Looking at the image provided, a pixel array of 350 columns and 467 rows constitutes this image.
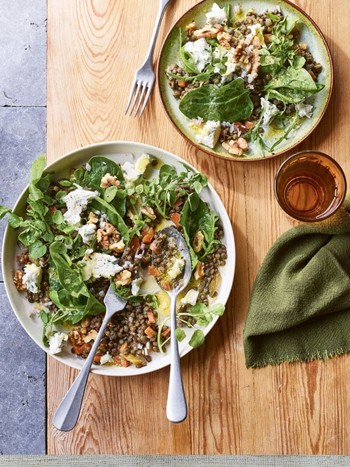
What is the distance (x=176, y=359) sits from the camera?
121 cm

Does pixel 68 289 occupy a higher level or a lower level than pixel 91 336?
higher

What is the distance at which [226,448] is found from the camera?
1.32 meters

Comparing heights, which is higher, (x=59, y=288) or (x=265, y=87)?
(x=265, y=87)

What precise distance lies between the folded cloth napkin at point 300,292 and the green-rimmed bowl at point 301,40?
0.20 m

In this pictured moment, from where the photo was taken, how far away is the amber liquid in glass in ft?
4.22

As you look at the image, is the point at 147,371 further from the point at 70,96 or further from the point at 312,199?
the point at 70,96

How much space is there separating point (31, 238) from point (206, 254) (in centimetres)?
39

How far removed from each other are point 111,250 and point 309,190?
47 cm

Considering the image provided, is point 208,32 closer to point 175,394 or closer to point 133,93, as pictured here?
point 133,93

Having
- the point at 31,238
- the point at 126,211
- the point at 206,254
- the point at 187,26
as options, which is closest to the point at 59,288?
the point at 31,238

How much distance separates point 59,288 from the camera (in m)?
1.28

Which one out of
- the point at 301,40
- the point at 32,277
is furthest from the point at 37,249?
the point at 301,40

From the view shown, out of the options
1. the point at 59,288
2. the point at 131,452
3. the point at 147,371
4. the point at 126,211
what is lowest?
the point at 131,452

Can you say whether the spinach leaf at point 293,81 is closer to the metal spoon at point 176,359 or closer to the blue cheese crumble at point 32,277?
the metal spoon at point 176,359
